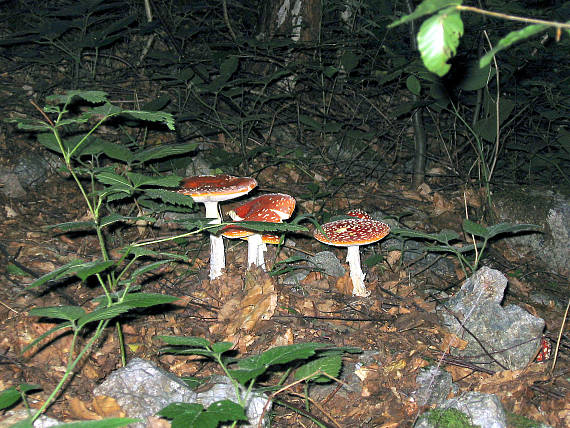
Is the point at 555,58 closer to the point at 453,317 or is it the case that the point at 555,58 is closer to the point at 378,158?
the point at 378,158

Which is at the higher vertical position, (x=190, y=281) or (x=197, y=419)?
(x=197, y=419)

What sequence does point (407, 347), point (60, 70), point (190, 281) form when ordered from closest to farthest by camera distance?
point (407, 347), point (190, 281), point (60, 70)

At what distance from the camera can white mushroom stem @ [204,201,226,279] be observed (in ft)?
12.9

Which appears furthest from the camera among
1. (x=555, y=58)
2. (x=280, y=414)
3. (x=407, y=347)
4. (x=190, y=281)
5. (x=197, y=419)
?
(x=555, y=58)

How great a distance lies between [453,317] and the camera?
3.62 m

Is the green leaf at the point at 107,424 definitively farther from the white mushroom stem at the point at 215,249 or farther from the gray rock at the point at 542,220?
the gray rock at the point at 542,220

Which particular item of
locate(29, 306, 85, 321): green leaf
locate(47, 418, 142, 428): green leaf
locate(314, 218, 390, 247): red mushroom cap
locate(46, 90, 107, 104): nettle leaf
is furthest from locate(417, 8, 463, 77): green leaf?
locate(314, 218, 390, 247): red mushroom cap

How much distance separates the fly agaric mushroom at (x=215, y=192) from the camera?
140 inches

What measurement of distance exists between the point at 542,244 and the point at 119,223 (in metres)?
4.62

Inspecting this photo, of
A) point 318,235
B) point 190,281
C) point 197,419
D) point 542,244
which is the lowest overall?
point 542,244

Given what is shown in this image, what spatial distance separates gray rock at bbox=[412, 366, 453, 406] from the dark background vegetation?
264 centimetres

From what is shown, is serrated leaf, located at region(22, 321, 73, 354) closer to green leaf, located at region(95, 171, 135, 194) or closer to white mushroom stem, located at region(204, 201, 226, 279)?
green leaf, located at region(95, 171, 135, 194)

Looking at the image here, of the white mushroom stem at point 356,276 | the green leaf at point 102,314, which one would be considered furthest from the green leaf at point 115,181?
the white mushroom stem at point 356,276

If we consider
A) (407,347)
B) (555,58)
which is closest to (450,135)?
(555,58)
